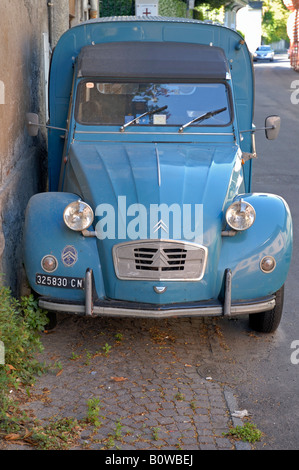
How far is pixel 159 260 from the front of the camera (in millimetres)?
4898

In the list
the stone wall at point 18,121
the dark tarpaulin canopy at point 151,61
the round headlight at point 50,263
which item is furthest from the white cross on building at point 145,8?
the round headlight at point 50,263

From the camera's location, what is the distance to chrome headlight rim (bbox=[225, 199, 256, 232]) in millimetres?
5074

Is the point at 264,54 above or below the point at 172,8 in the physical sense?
below

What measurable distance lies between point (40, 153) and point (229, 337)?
3.84 meters

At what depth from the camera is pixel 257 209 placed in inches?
209

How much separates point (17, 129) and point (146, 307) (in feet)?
9.42

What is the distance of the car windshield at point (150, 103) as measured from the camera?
6.37 metres

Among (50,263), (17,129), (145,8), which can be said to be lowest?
(50,263)

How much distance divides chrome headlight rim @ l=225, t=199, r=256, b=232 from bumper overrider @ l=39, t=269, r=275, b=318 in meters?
0.34

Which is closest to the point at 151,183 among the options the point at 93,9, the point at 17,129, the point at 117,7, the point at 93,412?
the point at 93,412

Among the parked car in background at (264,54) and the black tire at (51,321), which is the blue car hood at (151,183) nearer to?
the black tire at (51,321)

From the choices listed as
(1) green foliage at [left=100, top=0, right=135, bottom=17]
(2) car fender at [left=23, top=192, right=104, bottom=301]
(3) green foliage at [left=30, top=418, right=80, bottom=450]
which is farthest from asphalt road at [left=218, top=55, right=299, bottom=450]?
(1) green foliage at [left=100, top=0, right=135, bottom=17]

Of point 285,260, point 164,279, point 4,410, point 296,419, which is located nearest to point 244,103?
point 285,260

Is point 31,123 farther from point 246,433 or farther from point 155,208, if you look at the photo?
point 246,433
